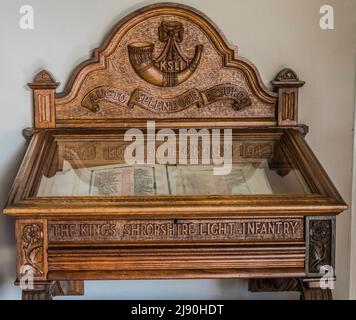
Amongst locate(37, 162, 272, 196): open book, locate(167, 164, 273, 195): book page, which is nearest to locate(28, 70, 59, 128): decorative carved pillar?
locate(37, 162, 272, 196): open book

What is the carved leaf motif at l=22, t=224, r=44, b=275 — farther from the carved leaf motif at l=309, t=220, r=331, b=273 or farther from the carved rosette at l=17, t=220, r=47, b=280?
the carved leaf motif at l=309, t=220, r=331, b=273

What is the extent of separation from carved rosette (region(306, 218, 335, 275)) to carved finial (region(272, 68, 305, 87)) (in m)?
0.57

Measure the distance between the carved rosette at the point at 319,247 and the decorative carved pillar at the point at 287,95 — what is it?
52cm

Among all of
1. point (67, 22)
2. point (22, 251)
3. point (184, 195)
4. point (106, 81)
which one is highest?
point (67, 22)

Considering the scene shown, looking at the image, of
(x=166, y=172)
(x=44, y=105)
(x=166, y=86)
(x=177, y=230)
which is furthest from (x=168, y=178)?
(x=44, y=105)

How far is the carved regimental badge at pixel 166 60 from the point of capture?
1.90m

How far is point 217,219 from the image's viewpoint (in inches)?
59.9

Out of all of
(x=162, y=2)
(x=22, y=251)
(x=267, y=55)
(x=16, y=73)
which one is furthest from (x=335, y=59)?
(x=22, y=251)

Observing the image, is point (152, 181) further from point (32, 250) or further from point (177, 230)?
point (32, 250)
